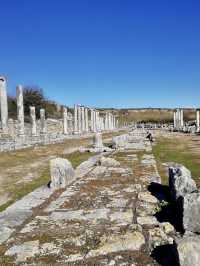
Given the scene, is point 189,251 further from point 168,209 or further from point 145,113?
point 145,113

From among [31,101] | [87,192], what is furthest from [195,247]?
[31,101]

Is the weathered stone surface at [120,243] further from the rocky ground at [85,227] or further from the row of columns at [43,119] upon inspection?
the row of columns at [43,119]

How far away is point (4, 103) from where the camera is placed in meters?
32.0

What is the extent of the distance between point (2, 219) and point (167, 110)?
535ft

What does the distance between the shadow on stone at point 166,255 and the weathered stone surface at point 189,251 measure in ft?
0.30

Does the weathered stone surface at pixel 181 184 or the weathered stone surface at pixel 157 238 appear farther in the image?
the weathered stone surface at pixel 181 184

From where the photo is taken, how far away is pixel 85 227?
234 inches

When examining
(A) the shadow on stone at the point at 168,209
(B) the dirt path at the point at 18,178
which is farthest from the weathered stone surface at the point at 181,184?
(B) the dirt path at the point at 18,178

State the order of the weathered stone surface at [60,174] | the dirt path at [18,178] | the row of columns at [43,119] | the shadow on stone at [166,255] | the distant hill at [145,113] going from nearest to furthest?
1. the shadow on stone at [166,255]
2. the weathered stone surface at [60,174]
3. the dirt path at [18,178]
4. the row of columns at [43,119]
5. the distant hill at [145,113]

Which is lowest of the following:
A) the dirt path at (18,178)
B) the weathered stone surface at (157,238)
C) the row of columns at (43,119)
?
the dirt path at (18,178)

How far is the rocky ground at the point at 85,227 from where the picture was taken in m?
4.84

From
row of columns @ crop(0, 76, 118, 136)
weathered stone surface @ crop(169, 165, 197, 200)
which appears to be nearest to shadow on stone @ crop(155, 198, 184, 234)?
weathered stone surface @ crop(169, 165, 197, 200)

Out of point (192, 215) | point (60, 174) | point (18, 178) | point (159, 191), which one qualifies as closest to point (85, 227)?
point (192, 215)

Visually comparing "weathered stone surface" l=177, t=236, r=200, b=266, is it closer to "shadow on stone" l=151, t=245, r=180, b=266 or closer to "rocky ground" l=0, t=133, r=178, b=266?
"shadow on stone" l=151, t=245, r=180, b=266
